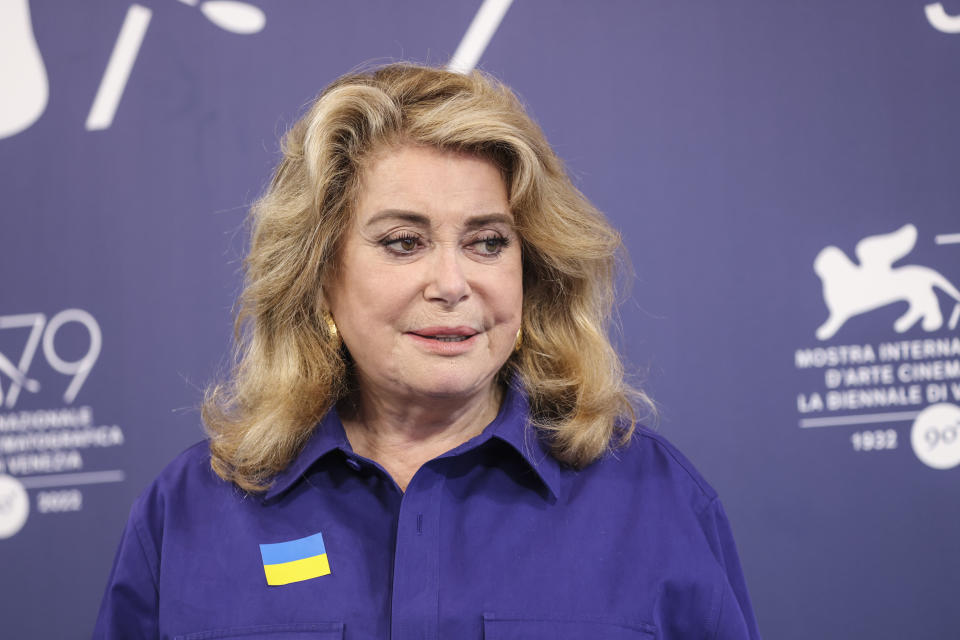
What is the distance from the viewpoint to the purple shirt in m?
1.18

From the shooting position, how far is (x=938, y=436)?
200 cm

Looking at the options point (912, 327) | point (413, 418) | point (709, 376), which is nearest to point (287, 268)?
point (413, 418)

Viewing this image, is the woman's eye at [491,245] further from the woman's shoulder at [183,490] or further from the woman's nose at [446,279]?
the woman's shoulder at [183,490]

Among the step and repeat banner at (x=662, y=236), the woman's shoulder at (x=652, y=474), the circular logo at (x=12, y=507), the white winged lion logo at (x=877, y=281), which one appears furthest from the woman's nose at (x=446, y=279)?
the circular logo at (x=12, y=507)

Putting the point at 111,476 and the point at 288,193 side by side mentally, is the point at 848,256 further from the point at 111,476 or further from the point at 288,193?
the point at 111,476

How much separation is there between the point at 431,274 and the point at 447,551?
0.38m

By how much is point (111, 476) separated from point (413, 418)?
3.29 ft

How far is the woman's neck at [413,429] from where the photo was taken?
133 centimetres

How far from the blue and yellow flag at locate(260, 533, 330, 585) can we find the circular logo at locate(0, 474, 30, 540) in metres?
1.02

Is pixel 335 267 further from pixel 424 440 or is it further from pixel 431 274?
pixel 424 440

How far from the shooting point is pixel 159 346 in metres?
2.01

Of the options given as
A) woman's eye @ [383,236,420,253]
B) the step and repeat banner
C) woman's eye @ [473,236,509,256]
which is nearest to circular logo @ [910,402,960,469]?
the step and repeat banner

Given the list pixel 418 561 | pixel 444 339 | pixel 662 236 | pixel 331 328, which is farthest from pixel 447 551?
pixel 662 236

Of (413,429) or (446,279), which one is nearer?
(446,279)
